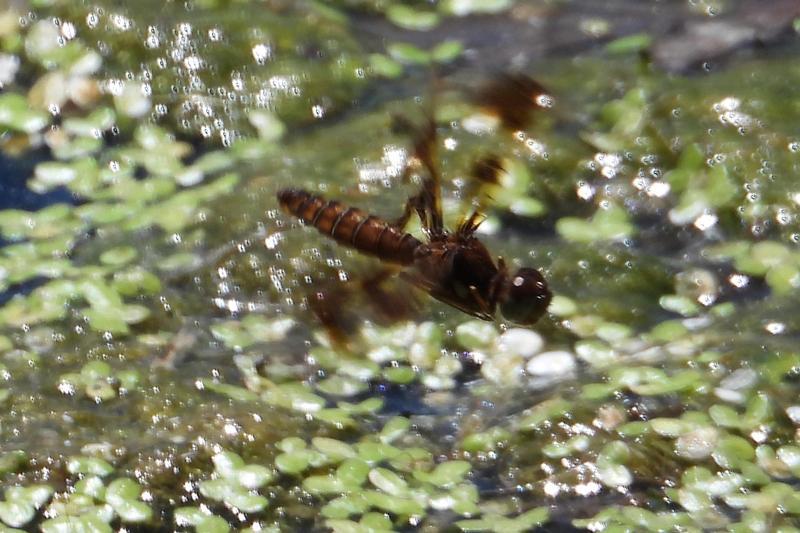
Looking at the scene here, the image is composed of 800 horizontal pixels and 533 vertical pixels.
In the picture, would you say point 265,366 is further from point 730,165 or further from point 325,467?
point 730,165

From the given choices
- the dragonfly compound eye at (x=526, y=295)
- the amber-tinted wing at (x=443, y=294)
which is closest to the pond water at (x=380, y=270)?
the amber-tinted wing at (x=443, y=294)

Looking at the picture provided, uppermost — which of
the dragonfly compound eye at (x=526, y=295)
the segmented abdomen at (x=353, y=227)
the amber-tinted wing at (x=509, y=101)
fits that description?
the amber-tinted wing at (x=509, y=101)

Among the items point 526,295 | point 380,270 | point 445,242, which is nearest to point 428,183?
point 445,242

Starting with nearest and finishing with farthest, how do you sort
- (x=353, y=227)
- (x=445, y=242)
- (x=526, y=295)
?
(x=526, y=295)
(x=445, y=242)
(x=353, y=227)

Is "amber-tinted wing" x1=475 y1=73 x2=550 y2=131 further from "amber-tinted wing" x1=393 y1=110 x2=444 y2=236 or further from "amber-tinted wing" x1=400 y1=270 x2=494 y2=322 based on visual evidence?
"amber-tinted wing" x1=400 y1=270 x2=494 y2=322

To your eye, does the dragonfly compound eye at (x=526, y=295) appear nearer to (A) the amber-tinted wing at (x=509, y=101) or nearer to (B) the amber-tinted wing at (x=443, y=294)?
(B) the amber-tinted wing at (x=443, y=294)

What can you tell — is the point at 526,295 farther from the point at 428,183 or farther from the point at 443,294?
the point at 428,183

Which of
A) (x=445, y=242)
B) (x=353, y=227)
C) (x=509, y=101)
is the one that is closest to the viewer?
(x=509, y=101)
